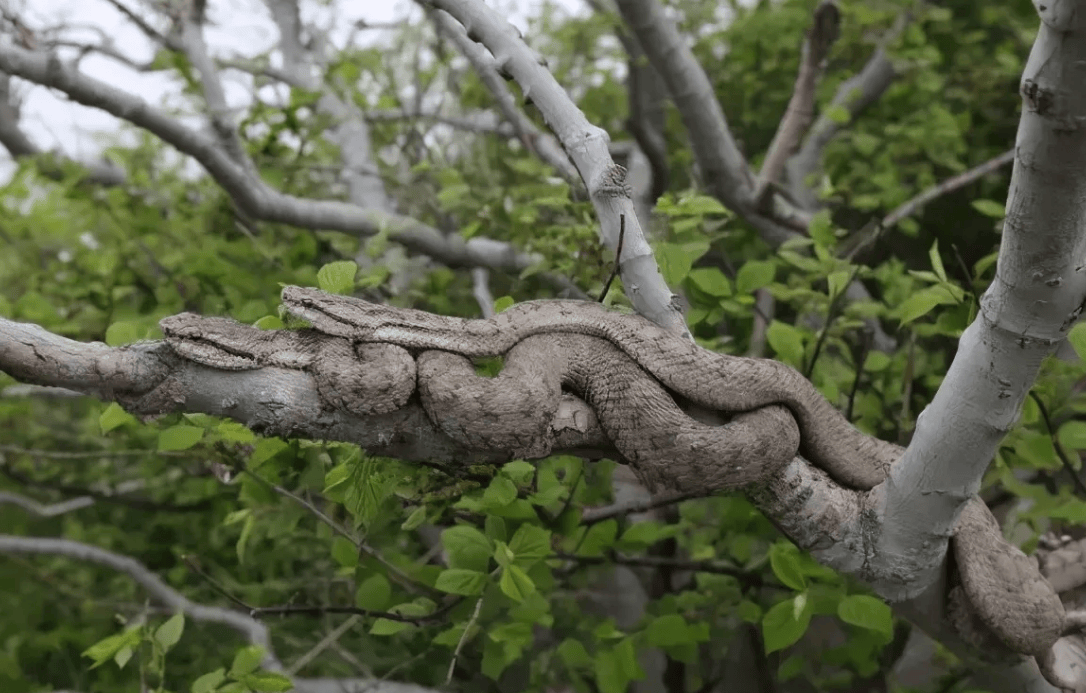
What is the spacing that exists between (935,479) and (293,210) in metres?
2.13

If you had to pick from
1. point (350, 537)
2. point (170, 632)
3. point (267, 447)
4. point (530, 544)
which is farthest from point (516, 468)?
point (170, 632)

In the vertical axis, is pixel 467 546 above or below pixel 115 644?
above

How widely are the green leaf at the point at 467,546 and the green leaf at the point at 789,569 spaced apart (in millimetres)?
588

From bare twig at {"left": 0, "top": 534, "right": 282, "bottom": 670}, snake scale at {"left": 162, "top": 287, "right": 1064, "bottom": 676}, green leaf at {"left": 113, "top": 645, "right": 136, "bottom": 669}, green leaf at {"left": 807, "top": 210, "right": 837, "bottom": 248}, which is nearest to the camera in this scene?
snake scale at {"left": 162, "top": 287, "right": 1064, "bottom": 676}

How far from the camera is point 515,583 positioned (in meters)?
1.69

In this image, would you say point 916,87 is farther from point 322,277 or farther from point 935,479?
point 322,277

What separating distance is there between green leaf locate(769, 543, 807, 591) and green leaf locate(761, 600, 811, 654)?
0.19ft

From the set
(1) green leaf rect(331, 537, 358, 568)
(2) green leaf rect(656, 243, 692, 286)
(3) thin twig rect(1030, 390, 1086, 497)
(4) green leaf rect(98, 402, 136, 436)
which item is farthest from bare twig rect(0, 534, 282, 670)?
(3) thin twig rect(1030, 390, 1086, 497)

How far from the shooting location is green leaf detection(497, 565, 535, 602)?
1.66 meters

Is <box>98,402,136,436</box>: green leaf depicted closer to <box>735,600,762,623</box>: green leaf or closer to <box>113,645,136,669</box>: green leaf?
<box>113,645,136,669</box>: green leaf

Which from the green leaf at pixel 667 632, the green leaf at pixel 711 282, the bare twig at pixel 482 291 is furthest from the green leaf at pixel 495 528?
the green leaf at pixel 711 282

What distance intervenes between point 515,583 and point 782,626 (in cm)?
59

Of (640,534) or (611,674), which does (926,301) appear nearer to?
(640,534)

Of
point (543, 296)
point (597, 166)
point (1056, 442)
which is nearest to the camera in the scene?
point (597, 166)
